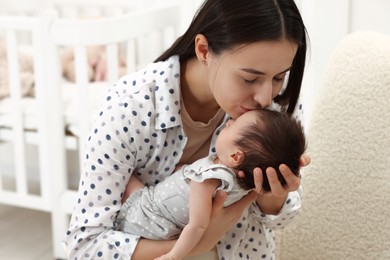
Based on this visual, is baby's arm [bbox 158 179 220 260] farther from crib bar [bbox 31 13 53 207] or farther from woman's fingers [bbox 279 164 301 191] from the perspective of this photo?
crib bar [bbox 31 13 53 207]

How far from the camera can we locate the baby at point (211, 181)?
1242 millimetres

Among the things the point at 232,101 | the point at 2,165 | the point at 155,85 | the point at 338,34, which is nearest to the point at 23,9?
the point at 2,165

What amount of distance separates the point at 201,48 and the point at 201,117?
0.69 ft

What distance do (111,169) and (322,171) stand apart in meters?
0.53

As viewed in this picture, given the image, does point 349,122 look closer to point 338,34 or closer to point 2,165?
point 338,34

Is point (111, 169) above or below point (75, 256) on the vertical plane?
above

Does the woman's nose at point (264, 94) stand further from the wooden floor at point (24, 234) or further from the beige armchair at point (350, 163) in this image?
the wooden floor at point (24, 234)

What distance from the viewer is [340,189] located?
1.60m

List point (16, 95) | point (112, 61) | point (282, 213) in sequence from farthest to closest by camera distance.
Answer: point (16, 95), point (112, 61), point (282, 213)

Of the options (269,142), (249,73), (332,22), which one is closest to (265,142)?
(269,142)

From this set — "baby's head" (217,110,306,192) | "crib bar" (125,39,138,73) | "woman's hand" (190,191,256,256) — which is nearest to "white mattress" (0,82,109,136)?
"crib bar" (125,39,138,73)

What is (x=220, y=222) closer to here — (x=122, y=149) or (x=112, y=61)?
(x=122, y=149)

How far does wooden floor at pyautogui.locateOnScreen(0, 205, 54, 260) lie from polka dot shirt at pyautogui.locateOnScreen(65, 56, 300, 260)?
4.26 ft

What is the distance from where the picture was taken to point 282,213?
149 cm
